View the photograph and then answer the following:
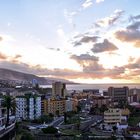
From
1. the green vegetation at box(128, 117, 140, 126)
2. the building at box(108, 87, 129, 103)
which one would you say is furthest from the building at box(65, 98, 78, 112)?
the building at box(108, 87, 129, 103)

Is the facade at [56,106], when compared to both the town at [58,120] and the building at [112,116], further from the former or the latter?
the building at [112,116]

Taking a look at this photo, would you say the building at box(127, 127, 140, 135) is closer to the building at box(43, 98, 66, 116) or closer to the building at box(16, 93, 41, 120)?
the building at box(16, 93, 41, 120)

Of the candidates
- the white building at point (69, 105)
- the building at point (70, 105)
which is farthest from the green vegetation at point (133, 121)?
the white building at point (69, 105)

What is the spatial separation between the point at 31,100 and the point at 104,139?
22.7 m

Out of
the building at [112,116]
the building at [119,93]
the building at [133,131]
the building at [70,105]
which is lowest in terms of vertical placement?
the building at [133,131]

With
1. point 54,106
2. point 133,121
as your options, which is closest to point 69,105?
point 54,106

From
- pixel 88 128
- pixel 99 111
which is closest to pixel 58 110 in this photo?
pixel 99 111

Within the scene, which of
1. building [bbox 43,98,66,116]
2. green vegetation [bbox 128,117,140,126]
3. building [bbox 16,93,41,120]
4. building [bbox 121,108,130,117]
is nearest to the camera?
green vegetation [bbox 128,117,140,126]

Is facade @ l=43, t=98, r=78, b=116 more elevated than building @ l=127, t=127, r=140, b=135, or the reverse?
facade @ l=43, t=98, r=78, b=116

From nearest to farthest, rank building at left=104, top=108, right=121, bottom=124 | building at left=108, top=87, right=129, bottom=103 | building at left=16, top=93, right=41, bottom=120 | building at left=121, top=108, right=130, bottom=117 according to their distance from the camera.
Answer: building at left=104, top=108, right=121, bottom=124 → building at left=16, top=93, right=41, bottom=120 → building at left=121, top=108, right=130, bottom=117 → building at left=108, top=87, right=129, bottom=103

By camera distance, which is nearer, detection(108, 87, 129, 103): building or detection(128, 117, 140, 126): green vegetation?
detection(128, 117, 140, 126): green vegetation

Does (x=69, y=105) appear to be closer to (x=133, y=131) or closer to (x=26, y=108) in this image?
(x=26, y=108)

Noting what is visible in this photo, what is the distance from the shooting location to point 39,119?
56.3 m

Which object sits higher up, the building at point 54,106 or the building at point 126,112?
the building at point 54,106
